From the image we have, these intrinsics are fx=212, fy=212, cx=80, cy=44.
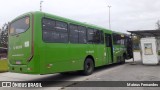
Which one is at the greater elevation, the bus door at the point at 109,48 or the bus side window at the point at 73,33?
the bus side window at the point at 73,33

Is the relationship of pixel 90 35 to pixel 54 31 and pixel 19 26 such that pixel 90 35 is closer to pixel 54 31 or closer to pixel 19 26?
pixel 54 31

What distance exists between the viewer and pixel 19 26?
977cm

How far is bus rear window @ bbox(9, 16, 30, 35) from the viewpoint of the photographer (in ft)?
30.3

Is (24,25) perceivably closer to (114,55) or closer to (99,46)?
(99,46)

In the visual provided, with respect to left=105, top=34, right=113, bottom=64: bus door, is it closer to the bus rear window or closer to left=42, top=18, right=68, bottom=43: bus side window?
left=42, top=18, right=68, bottom=43: bus side window

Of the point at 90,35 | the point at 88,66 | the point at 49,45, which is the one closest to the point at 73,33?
the point at 90,35

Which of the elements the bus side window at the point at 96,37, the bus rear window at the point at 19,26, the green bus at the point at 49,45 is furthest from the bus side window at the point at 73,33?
the bus rear window at the point at 19,26

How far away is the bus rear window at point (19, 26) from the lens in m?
9.23

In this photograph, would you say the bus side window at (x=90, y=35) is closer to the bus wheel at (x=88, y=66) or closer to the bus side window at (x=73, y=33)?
the bus wheel at (x=88, y=66)

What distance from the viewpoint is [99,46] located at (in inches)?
543

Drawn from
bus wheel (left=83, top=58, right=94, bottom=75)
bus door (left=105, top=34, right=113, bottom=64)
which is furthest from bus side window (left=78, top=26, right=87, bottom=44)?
bus door (left=105, top=34, right=113, bottom=64)

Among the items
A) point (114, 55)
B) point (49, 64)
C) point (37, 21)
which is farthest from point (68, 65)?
point (114, 55)

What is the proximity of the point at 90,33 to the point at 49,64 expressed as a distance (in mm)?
4560

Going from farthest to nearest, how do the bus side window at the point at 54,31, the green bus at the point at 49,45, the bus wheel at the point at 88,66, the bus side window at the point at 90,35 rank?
the bus side window at the point at 90,35 < the bus wheel at the point at 88,66 < the bus side window at the point at 54,31 < the green bus at the point at 49,45
